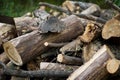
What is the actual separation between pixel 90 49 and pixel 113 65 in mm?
592

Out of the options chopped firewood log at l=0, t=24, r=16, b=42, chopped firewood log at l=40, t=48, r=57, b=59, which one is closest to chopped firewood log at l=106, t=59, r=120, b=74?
chopped firewood log at l=40, t=48, r=57, b=59

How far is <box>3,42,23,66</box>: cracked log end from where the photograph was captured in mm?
4404

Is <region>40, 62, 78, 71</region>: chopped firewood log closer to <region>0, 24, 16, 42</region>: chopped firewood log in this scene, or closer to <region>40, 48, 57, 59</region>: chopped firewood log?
<region>40, 48, 57, 59</region>: chopped firewood log

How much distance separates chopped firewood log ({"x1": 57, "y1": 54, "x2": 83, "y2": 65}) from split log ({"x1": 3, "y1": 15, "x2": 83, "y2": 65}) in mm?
Answer: 341

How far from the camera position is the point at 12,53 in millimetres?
4473

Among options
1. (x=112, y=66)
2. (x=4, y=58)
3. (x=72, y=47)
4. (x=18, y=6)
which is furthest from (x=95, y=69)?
(x=18, y=6)

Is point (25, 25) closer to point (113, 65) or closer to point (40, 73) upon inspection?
point (40, 73)

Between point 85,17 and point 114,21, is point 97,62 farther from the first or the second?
point 85,17

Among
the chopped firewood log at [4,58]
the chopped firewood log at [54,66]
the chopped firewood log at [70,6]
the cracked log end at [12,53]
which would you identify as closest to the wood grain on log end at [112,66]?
the chopped firewood log at [54,66]

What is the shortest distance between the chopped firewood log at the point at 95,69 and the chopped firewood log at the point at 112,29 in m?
0.25

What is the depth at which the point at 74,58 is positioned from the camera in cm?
444

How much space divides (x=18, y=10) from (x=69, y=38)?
496cm

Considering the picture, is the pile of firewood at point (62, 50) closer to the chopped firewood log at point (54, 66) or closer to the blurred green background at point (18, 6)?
the chopped firewood log at point (54, 66)

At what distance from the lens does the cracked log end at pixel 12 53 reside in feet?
14.4
